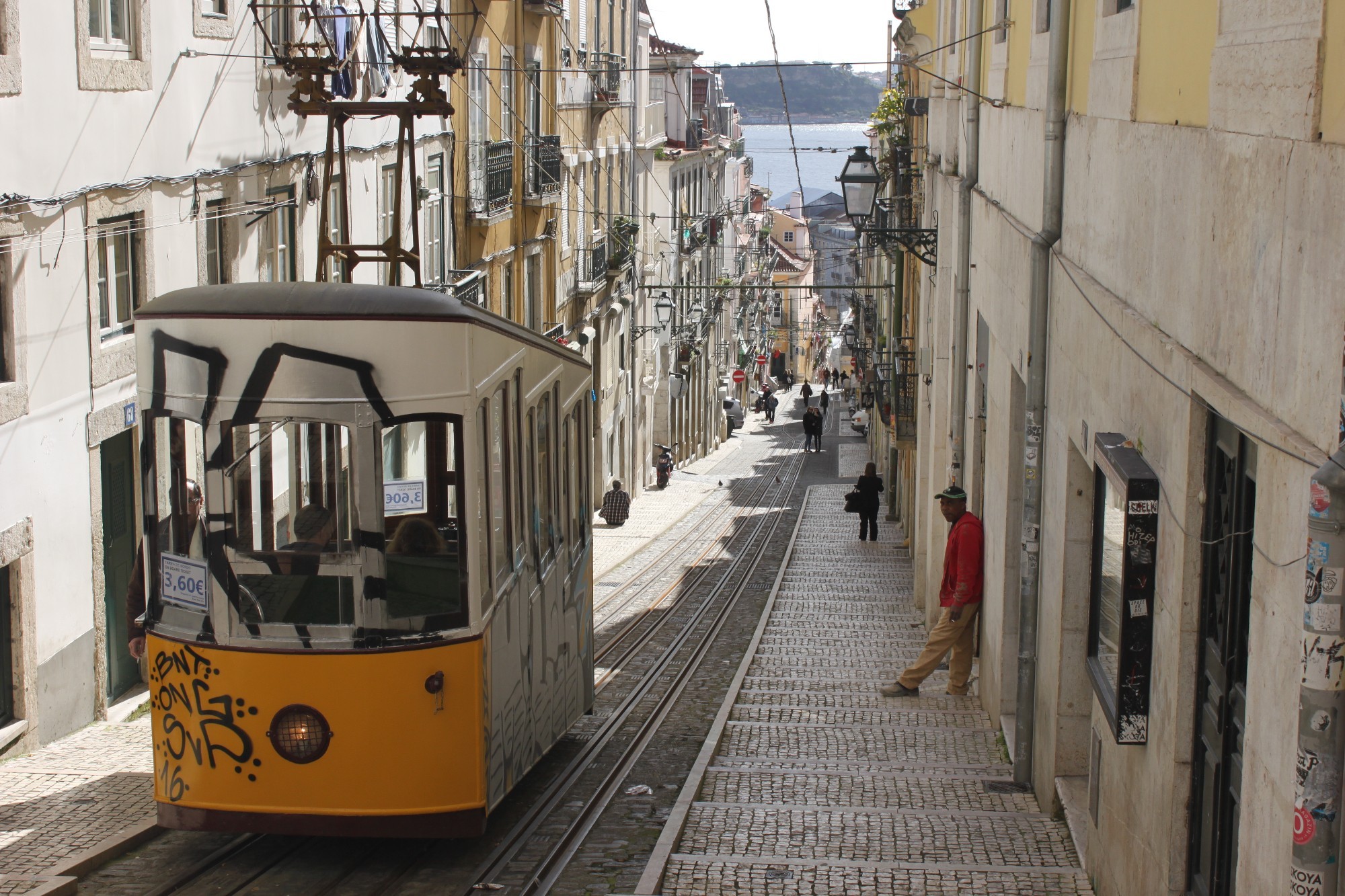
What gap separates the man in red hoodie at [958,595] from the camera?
11055 millimetres

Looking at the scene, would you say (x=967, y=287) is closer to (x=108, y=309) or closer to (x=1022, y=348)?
(x=1022, y=348)

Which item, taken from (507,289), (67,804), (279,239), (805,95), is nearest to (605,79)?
(507,289)

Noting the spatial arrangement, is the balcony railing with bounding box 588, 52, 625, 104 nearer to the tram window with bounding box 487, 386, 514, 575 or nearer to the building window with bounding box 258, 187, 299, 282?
the building window with bounding box 258, 187, 299, 282

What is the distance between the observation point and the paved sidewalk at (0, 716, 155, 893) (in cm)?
655

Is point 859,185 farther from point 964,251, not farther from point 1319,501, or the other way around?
point 1319,501

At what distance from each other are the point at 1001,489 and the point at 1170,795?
16.5ft

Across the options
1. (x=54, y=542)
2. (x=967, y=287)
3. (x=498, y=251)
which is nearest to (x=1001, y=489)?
(x=967, y=287)

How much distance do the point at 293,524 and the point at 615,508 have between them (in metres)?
21.4

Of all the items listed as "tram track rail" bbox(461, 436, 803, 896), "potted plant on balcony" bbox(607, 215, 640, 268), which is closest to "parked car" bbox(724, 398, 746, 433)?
"potted plant on balcony" bbox(607, 215, 640, 268)

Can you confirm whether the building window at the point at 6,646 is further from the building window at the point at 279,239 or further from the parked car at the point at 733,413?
the parked car at the point at 733,413

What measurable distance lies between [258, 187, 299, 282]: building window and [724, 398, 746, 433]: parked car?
4705cm

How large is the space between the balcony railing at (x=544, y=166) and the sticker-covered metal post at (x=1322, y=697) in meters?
23.3

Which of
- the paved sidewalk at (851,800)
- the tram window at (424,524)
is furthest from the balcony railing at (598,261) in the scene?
the tram window at (424,524)

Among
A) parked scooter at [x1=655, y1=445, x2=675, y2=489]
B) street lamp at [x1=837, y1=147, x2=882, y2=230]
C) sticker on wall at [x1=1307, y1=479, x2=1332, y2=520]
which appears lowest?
parked scooter at [x1=655, y1=445, x2=675, y2=489]
